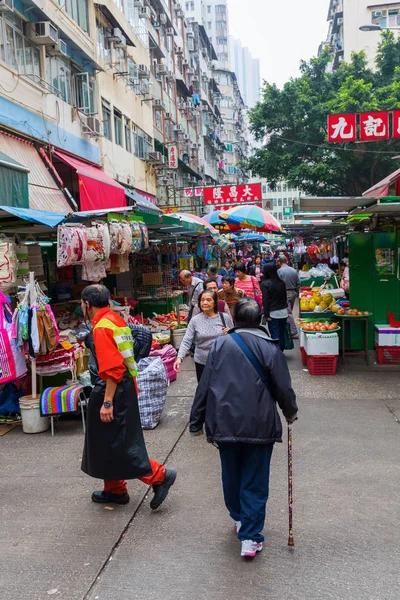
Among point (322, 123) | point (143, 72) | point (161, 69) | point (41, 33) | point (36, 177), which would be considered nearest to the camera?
point (36, 177)

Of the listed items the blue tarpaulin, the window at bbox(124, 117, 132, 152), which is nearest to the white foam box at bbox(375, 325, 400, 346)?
the blue tarpaulin

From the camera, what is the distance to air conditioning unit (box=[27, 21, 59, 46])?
12531mm

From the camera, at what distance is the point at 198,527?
4012mm

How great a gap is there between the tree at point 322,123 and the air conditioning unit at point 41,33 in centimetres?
1704

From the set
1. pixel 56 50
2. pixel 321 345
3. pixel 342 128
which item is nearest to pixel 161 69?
pixel 56 50

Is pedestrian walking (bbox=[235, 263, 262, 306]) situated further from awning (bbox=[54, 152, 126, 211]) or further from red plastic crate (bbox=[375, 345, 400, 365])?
awning (bbox=[54, 152, 126, 211])

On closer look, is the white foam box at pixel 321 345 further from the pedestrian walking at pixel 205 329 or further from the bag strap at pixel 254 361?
the bag strap at pixel 254 361

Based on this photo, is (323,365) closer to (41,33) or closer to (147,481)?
(147,481)

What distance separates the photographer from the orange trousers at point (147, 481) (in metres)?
4.26

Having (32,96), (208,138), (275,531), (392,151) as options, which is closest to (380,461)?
(275,531)

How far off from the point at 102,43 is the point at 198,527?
1701 cm

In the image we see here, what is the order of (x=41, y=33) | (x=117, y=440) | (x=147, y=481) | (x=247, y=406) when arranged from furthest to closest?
1. (x=41, y=33)
2. (x=147, y=481)
3. (x=117, y=440)
4. (x=247, y=406)

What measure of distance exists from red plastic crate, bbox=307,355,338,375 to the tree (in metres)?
20.0

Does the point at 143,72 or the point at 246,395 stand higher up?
the point at 143,72
